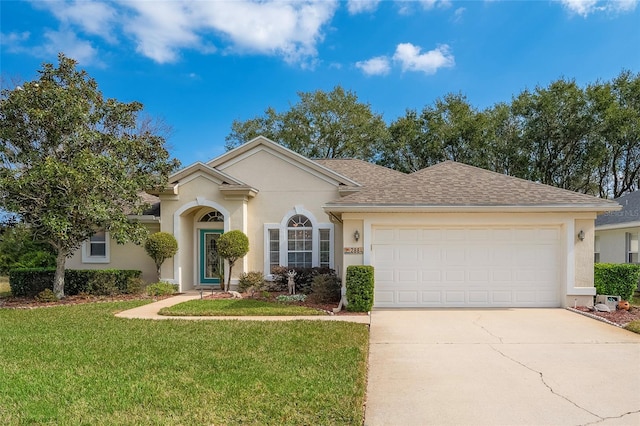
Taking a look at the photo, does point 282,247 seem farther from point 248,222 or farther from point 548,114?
point 548,114

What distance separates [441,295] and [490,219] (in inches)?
93.2

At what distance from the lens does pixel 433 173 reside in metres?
12.2

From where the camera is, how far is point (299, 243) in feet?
46.8

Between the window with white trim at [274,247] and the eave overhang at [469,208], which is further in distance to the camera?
the window with white trim at [274,247]

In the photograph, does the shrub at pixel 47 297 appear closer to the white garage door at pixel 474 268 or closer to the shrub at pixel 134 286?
the shrub at pixel 134 286

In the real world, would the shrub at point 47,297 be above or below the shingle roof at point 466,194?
below

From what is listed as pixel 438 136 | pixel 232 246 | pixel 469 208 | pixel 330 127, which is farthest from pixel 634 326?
pixel 330 127

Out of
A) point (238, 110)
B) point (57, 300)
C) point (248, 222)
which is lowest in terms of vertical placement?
point (57, 300)

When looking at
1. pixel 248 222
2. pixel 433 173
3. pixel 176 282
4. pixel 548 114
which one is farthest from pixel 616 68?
pixel 176 282

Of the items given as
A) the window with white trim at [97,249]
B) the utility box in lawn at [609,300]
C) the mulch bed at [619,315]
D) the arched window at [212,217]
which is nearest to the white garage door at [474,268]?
the mulch bed at [619,315]

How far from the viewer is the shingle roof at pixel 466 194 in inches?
398

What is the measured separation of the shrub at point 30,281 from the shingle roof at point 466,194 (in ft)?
33.5

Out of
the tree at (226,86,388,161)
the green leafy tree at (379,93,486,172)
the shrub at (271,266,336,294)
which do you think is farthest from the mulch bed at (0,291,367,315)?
the tree at (226,86,388,161)

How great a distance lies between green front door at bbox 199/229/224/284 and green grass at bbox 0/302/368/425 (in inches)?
254
